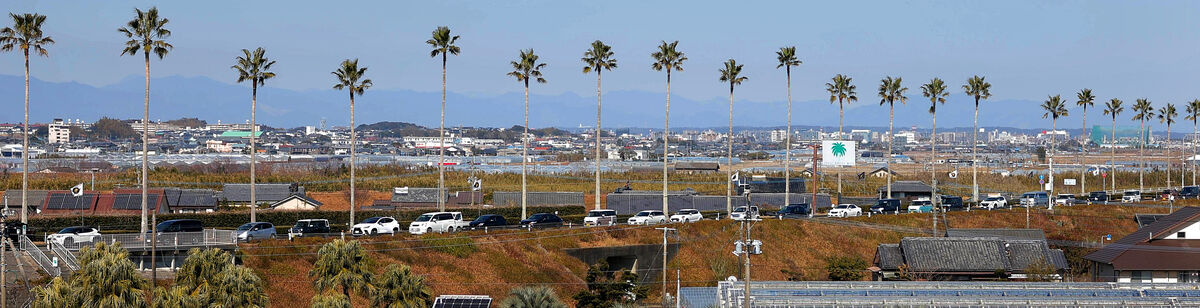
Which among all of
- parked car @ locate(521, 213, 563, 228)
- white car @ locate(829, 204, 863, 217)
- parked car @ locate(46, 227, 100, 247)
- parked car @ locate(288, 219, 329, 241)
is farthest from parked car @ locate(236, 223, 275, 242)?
white car @ locate(829, 204, 863, 217)

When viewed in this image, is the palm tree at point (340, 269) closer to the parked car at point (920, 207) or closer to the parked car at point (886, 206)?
the parked car at point (886, 206)

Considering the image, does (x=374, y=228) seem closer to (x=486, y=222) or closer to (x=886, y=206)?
(x=486, y=222)

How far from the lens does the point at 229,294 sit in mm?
36719

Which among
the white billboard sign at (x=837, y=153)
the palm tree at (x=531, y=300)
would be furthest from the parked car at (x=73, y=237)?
the white billboard sign at (x=837, y=153)

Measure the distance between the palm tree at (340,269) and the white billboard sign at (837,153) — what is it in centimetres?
6755

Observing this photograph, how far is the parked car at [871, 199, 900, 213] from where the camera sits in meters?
81.2

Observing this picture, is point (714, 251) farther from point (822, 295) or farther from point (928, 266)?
point (822, 295)

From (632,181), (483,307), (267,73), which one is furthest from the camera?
A: (632,181)

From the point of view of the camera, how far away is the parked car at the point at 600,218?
66250mm

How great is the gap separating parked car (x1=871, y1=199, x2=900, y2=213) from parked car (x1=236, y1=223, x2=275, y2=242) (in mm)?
44523

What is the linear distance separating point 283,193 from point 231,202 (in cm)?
398

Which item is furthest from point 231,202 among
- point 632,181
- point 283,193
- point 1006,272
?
point 1006,272

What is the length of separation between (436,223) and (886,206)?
37128 millimetres

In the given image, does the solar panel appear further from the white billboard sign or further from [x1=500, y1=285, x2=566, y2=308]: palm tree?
the white billboard sign
